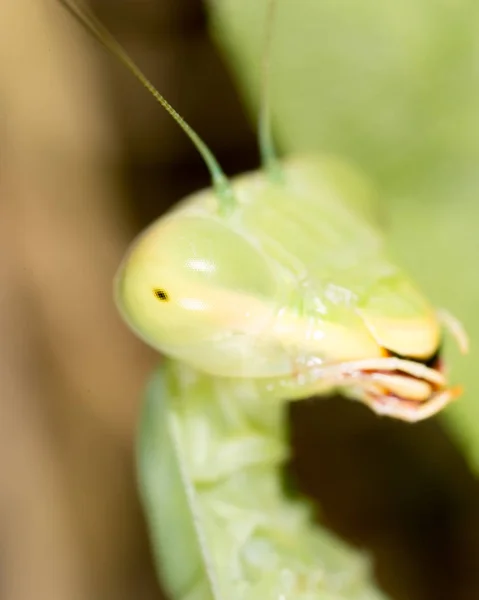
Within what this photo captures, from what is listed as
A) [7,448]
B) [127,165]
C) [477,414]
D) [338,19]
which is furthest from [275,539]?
[127,165]

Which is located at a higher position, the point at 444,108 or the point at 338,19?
the point at 338,19

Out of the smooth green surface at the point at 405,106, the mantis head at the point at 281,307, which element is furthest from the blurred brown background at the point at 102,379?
the mantis head at the point at 281,307

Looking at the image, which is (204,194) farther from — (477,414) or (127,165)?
(127,165)

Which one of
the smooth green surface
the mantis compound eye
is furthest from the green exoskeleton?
the smooth green surface

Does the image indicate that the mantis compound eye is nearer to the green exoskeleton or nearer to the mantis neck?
the green exoskeleton

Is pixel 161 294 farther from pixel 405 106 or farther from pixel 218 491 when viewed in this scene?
pixel 405 106

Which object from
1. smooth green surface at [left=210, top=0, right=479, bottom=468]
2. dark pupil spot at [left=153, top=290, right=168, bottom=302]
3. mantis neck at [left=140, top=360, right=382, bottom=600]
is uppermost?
smooth green surface at [left=210, top=0, right=479, bottom=468]

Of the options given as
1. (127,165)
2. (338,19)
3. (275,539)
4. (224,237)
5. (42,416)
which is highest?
(127,165)
